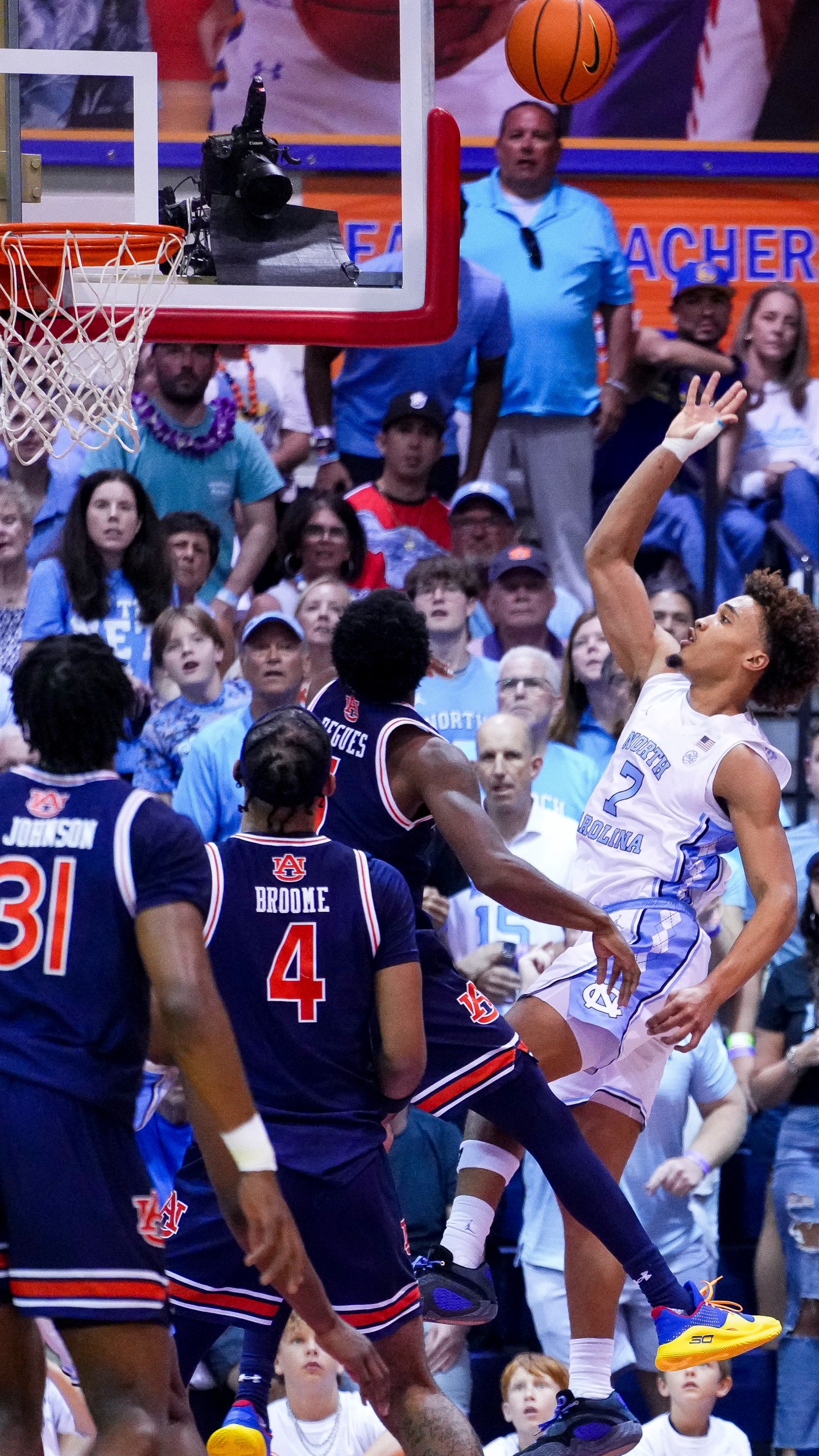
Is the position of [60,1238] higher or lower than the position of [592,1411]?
higher

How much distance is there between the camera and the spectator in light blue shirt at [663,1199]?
6.71 meters

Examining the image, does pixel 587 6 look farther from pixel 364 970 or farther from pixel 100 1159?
pixel 100 1159

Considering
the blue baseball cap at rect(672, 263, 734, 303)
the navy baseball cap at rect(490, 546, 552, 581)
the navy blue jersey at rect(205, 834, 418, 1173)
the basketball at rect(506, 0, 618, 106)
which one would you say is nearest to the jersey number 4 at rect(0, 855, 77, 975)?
the navy blue jersey at rect(205, 834, 418, 1173)

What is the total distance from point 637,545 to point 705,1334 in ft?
7.09

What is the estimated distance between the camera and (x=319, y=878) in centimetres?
430

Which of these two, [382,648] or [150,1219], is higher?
[382,648]

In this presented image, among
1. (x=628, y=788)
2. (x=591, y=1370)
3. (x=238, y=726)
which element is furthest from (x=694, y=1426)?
(x=238, y=726)

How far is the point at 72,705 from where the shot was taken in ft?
12.3

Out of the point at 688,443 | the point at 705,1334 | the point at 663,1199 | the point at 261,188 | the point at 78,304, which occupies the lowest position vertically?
the point at 663,1199

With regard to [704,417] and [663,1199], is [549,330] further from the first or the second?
[663,1199]

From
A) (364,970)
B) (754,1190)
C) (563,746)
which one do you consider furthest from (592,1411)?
(563,746)

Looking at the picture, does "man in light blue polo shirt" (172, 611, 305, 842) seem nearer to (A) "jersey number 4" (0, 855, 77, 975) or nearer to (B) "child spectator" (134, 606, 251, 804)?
(B) "child spectator" (134, 606, 251, 804)

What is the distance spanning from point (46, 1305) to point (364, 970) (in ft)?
3.56

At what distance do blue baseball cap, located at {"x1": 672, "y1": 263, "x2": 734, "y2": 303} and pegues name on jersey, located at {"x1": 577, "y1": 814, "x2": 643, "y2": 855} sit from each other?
4269 mm
